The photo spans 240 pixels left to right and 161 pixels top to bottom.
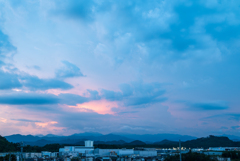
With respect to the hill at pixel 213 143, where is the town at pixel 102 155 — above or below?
above

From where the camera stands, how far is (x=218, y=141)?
11525 centimetres

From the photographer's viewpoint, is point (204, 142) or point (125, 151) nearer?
point (125, 151)

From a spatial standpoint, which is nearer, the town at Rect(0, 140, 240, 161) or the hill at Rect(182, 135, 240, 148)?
the town at Rect(0, 140, 240, 161)

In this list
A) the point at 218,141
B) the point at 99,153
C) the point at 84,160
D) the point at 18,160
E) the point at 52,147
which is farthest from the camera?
the point at 218,141

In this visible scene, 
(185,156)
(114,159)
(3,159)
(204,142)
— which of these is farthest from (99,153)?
(204,142)

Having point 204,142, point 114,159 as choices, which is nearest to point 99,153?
point 114,159

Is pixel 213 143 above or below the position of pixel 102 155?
below

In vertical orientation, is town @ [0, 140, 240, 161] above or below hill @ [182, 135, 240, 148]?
above

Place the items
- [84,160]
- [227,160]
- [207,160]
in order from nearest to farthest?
[207,160]
[227,160]
[84,160]

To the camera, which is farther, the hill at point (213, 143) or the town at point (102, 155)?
the hill at point (213, 143)

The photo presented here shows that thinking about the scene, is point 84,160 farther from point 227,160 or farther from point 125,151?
point 227,160

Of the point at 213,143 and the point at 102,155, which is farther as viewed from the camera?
the point at 213,143

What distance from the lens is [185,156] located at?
33.0 m

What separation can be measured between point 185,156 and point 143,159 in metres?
12.2
